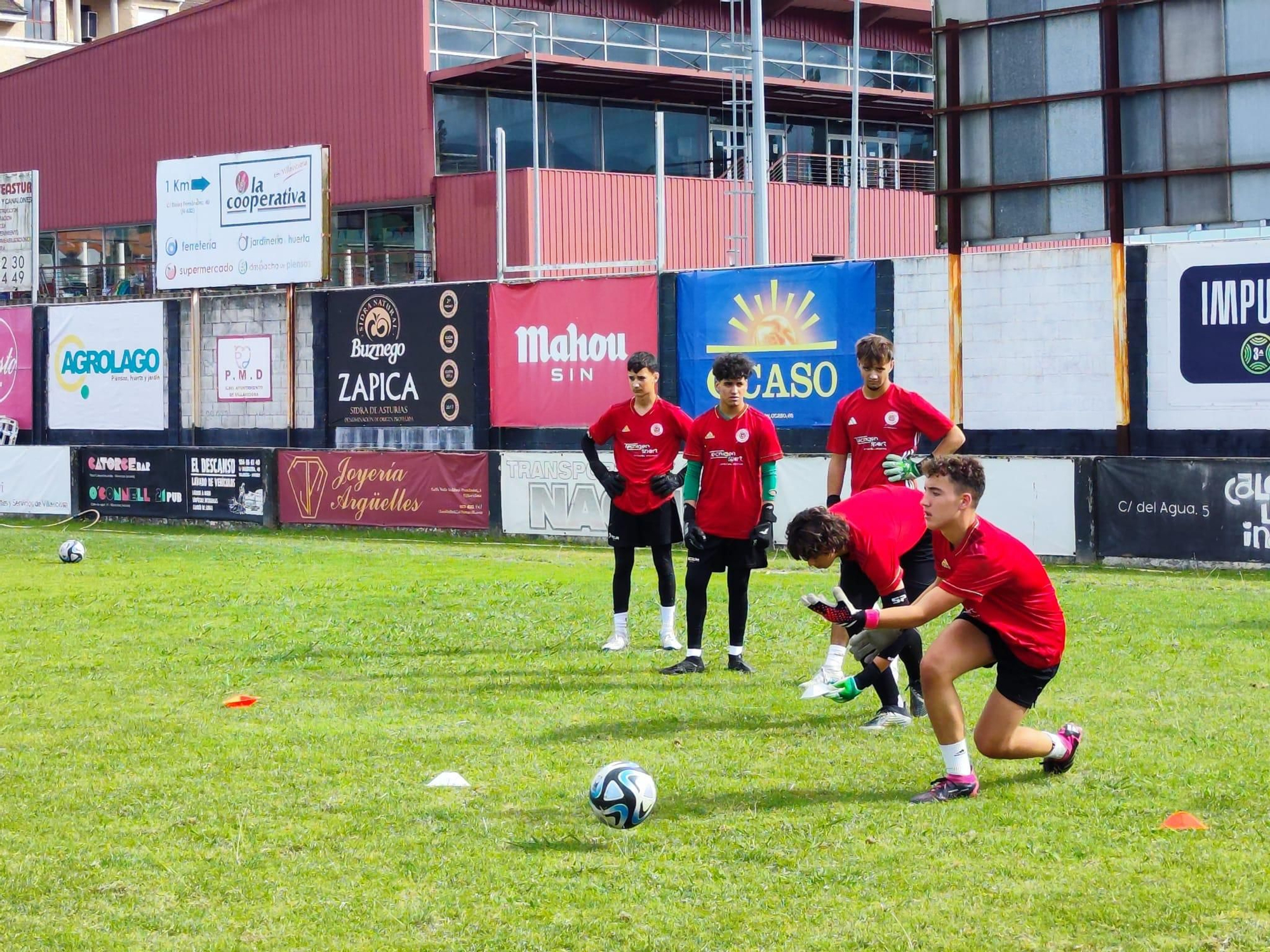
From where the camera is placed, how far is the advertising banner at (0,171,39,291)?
33.1 m

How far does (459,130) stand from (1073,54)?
83.8ft

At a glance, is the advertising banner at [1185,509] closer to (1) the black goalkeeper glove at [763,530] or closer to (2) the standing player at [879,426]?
(2) the standing player at [879,426]

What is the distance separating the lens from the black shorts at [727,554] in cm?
1110

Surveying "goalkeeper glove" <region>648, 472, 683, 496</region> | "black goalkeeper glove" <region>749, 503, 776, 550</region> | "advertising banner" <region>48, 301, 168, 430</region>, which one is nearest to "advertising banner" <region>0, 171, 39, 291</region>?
"advertising banner" <region>48, 301, 168, 430</region>

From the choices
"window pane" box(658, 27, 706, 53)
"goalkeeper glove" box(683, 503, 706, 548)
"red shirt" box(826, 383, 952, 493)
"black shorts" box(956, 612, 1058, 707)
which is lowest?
"black shorts" box(956, 612, 1058, 707)

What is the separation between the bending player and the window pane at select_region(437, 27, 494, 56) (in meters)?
35.4

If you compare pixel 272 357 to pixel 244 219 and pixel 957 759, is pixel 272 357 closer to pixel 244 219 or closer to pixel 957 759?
pixel 244 219

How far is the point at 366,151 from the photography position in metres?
43.7

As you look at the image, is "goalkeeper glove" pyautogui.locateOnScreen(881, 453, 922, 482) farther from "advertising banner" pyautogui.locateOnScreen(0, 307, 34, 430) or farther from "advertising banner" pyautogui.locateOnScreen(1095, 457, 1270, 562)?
"advertising banner" pyautogui.locateOnScreen(0, 307, 34, 430)

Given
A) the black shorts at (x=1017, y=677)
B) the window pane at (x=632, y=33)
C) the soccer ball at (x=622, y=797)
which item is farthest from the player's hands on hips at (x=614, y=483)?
the window pane at (x=632, y=33)

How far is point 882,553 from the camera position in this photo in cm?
904

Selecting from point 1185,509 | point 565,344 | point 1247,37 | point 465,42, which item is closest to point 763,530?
point 1185,509

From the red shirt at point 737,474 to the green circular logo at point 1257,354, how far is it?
1048 centimetres

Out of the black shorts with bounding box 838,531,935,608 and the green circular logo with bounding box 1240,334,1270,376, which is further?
the green circular logo with bounding box 1240,334,1270,376
